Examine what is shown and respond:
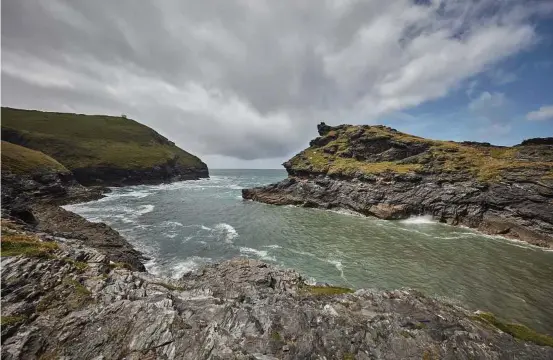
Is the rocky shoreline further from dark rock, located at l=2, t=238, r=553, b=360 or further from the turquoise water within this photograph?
the turquoise water

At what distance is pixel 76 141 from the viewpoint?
145625 millimetres

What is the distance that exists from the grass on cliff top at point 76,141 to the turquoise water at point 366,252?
3143 inches

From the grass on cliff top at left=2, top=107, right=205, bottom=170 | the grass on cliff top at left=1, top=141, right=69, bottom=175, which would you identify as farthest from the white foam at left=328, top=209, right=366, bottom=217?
the grass on cliff top at left=2, top=107, right=205, bottom=170

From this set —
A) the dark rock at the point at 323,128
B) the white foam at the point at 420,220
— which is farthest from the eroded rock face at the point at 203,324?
the dark rock at the point at 323,128

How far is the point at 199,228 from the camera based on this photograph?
51.6 m

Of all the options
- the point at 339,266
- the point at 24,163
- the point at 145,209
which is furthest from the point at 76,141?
the point at 339,266

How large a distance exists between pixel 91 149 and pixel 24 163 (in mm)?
76625

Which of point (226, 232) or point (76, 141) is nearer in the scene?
point (226, 232)

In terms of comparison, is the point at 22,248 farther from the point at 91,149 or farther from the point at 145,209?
the point at 91,149

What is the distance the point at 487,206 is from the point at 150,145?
684 ft

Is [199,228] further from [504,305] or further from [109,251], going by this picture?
[504,305]

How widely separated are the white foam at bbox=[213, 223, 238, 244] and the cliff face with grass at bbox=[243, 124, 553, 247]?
36.3 metres

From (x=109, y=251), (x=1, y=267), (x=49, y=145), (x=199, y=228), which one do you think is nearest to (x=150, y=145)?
(x=49, y=145)

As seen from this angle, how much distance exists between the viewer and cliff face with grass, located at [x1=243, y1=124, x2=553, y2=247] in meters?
54.7
